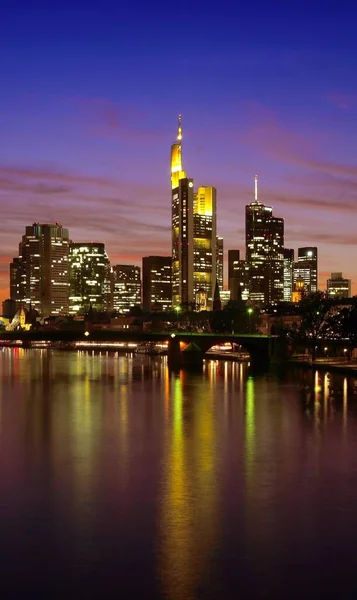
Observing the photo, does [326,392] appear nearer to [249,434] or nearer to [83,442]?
[249,434]

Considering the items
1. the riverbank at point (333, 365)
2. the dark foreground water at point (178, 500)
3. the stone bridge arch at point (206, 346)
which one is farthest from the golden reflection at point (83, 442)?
the stone bridge arch at point (206, 346)

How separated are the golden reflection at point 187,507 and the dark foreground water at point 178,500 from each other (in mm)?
63

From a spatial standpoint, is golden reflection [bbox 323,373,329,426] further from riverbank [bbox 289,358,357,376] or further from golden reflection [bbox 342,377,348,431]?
riverbank [bbox 289,358,357,376]

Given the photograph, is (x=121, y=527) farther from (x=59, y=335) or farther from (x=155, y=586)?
(x=59, y=335)

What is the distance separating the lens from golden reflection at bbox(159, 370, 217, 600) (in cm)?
2470

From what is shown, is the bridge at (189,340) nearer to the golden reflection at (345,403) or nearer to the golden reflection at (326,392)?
the golden reflection at (326,392)

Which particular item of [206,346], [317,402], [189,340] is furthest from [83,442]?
[189,340]

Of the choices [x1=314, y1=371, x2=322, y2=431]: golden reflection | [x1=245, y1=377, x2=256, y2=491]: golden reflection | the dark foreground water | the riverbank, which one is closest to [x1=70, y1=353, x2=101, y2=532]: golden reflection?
the dark foreground water

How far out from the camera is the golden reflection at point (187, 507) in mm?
24703

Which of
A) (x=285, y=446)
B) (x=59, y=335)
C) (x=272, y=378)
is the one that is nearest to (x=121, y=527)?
(x=285, y=446)

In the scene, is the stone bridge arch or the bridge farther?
the bridge

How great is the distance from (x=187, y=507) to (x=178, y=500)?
3.98 ft

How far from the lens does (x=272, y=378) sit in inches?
3750

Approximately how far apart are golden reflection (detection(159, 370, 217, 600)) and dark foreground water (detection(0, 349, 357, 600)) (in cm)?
6
